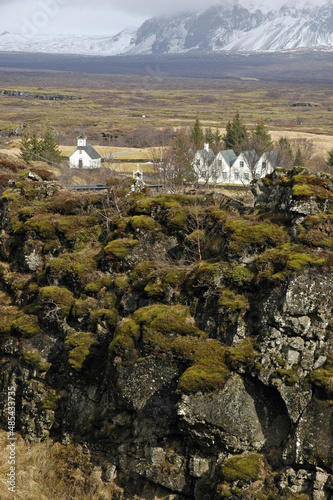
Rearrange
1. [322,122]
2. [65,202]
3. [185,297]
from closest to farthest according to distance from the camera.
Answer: [185,297], [65,202], [322,122]

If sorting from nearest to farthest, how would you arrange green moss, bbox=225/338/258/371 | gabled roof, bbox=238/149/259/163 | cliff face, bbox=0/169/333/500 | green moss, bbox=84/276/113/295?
cliff face, bbox=0/169/333/500 < green moss, bbox=225/338/258/371 < green moss, bbox=84/276/113/295 < gabled roof, bbox=238/149/259/163

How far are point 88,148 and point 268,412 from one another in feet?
228

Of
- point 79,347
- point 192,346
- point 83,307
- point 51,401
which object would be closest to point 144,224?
point 83,307

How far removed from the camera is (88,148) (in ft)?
269

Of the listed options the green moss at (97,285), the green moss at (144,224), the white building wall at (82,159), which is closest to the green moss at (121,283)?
the green moss at (97,285)

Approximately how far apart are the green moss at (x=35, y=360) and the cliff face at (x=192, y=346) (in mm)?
60

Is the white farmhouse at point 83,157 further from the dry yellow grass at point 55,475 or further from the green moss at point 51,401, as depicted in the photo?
the dry yellow grass at point 55,475

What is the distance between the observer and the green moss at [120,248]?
996 inches

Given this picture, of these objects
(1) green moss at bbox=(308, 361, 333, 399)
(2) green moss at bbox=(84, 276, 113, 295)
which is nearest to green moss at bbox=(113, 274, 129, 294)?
(2) green moss at bbox=(84, 276, 113, 295)

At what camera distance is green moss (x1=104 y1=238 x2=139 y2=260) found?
2530 cm

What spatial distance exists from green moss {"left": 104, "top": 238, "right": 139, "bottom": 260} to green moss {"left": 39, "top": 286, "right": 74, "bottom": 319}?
9.06ft

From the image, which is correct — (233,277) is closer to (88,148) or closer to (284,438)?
(284,438)

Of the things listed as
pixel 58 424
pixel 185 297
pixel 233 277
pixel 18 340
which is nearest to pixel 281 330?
pixel 233 277

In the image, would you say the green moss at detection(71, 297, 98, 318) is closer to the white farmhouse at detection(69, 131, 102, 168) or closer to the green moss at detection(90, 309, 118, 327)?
the green moss at detection(90, 309, 118, 327)
